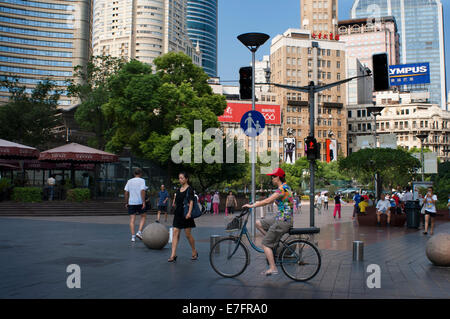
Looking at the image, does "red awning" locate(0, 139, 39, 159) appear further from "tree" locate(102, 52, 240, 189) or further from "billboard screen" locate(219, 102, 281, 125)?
"billboard screen" locate(219, 102, 281, 125)

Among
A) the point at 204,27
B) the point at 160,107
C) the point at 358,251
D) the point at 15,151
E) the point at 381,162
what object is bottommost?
the point at 358,251

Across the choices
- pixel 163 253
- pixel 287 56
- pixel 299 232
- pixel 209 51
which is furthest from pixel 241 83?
pixel 209 51

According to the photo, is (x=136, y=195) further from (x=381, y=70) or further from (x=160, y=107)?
(x=160, y=107)

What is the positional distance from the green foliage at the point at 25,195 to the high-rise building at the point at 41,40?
83948mm

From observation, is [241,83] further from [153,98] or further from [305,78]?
[305,78]

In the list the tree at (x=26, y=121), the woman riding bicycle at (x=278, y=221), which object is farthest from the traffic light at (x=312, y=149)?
the tree at (x=26, y=121)

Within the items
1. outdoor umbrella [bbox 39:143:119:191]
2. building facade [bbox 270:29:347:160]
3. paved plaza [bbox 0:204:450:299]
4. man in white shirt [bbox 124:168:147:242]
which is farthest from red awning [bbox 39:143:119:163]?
building facade [bbox 270:29:347:160]

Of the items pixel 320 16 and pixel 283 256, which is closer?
pixel 283 256

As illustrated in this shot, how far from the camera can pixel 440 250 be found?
8.44m

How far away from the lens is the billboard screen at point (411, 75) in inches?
1491

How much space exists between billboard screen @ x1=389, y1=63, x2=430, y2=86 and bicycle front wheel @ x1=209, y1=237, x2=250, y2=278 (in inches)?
1352

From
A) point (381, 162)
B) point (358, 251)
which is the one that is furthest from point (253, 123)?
point (381, 162)

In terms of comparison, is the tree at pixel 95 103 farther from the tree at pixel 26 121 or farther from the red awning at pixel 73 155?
the red awning at pixel 73 155

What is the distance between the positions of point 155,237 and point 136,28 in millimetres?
134203
